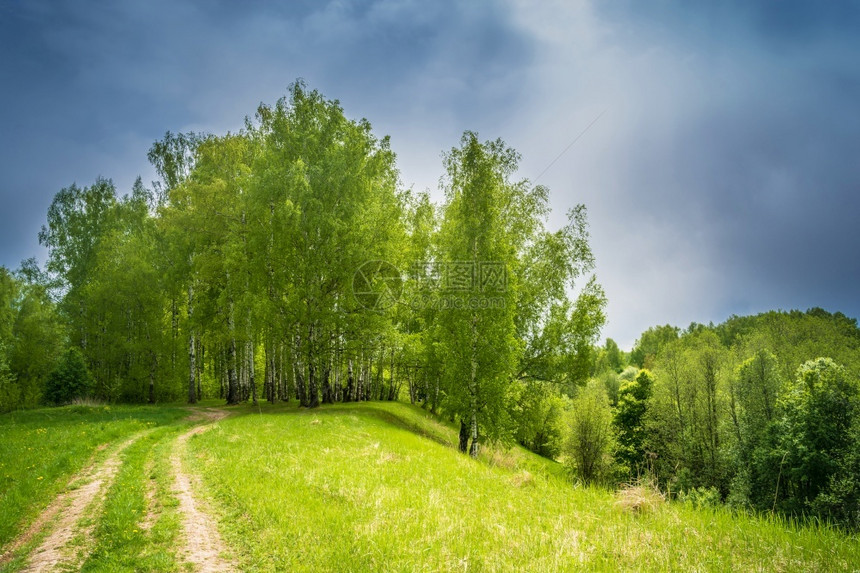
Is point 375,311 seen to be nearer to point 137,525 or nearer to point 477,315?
point 477,315

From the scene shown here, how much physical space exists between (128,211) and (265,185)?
2448 cm

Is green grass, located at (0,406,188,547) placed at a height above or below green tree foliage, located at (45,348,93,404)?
below

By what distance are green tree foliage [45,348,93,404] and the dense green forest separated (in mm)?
129

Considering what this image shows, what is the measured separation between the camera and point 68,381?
28875 millimetres

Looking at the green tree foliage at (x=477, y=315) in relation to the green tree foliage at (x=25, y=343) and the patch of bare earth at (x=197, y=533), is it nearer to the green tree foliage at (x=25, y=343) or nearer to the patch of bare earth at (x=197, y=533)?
the patch of bare earth at (x=197, y=533)

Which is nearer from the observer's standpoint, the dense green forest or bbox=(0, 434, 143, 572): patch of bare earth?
bbox=(0, 434, 143, 572): patch of bare earth

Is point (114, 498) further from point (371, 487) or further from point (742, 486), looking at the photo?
point (742, 486)

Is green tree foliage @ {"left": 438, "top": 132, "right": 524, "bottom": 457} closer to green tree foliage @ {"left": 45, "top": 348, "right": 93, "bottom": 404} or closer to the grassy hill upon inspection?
the grassy hill

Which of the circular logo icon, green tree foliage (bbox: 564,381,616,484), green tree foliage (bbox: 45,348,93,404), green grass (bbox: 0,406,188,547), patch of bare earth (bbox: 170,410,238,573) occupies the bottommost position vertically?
green tree foliage (bbox: 564,381,616,484)

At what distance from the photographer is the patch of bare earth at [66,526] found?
6727 mm

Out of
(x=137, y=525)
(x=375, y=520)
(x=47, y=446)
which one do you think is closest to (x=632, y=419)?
(x=375, y=520)

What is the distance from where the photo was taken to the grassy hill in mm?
5770

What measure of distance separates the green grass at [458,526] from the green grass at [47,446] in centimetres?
351

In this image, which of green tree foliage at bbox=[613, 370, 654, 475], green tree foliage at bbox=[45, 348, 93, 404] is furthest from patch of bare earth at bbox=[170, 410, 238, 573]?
green tree foliage at bbox=[613, 370, 654, 475]
